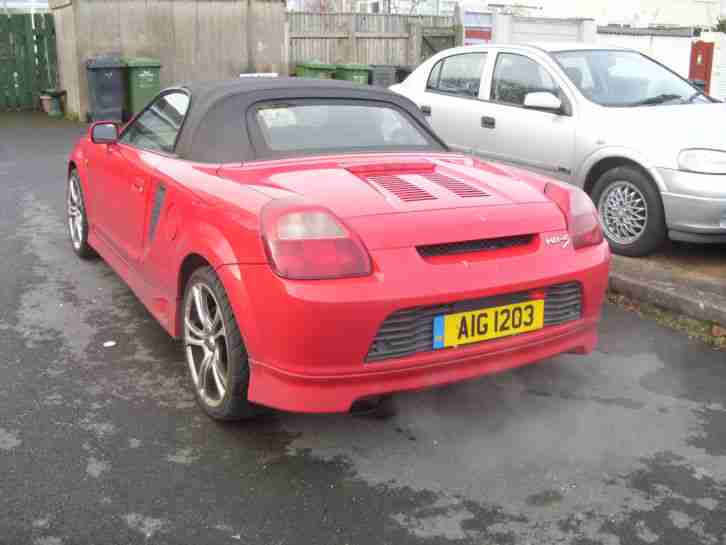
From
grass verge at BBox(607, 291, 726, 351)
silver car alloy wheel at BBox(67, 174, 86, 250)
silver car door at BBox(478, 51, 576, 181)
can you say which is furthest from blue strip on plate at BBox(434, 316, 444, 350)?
silver car door at BBox(478, 51, 576, 181)

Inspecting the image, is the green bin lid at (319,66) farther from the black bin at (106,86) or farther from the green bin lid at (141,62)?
the black bin at (106,86)

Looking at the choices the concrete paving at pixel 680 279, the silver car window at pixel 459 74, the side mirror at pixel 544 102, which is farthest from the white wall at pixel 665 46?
the concrete paving at pixel 680 279

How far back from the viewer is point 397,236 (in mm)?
3074

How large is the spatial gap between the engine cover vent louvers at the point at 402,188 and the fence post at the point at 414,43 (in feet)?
54.1

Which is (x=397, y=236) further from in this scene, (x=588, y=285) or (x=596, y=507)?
(x=596, y=507)

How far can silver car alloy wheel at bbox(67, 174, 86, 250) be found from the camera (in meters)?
5.93

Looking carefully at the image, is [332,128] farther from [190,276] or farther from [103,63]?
[103,63]

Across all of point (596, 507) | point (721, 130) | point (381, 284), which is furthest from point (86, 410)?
point (721, 130)

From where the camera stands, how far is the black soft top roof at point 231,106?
3934 millimetres

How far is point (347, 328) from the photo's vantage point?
2.93m

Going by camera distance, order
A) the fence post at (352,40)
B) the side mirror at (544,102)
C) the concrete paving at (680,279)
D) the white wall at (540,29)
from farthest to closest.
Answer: the fence post at (352,40), the white wall at (540,29), the side mirror at (544,102), the concrete paving at (680,279)

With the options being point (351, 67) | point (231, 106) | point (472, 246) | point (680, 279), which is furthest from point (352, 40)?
point (472, 246)

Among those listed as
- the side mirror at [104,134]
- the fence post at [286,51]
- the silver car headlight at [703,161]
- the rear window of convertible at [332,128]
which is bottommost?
the silver car headlight at [703,161]

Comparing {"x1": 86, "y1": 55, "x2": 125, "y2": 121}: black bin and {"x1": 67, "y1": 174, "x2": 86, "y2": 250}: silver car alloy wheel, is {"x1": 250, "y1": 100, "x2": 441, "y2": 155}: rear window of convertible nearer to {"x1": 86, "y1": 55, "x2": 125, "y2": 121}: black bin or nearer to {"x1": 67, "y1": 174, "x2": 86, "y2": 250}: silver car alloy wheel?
{"x1": 67, "y1": 174, "x2": 86, "y2": 250}: silver car alloy wheel
